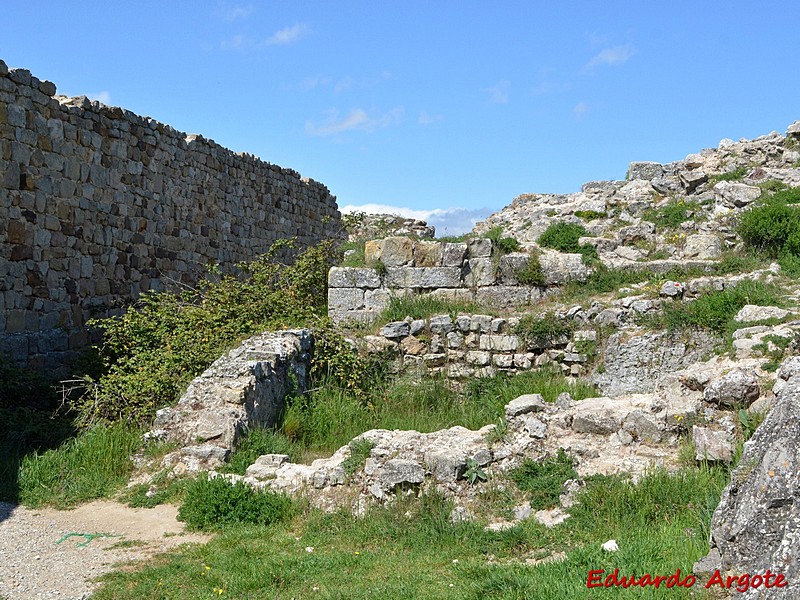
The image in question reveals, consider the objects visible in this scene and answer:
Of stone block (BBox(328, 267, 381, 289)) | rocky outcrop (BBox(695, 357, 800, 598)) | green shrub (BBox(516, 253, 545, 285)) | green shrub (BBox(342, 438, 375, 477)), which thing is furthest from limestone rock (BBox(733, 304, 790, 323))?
stone block (BBox(328, 267, 381, 289))

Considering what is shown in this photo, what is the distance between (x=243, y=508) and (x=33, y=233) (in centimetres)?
643

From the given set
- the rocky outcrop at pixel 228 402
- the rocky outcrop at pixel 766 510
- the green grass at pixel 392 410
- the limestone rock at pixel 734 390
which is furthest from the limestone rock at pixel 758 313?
the rocky outcrop at pixel 228 402

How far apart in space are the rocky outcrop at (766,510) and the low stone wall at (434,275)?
6716mm

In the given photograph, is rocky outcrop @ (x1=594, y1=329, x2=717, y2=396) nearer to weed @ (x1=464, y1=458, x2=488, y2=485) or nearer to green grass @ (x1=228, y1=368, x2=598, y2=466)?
green grass @ (x1=228, y1=368, x2=598, y2=466)

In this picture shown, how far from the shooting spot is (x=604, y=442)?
6.72m

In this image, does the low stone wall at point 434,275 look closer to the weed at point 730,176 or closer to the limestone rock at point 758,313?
the limestone rock at point 758,313

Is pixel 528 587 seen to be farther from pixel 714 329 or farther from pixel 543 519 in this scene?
pixel 714 329

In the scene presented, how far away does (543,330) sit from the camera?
10180mm

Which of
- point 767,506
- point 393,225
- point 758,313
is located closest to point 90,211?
point 758,313

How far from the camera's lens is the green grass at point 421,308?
35.9ft

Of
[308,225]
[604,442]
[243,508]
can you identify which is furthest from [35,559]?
[308,225]

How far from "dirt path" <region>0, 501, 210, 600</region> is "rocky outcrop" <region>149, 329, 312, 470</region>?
0.80 metres

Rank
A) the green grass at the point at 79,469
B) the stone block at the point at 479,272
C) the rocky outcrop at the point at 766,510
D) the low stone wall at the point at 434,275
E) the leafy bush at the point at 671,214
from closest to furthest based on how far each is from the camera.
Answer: the rocky outcrop at the point at 766,510 < the green grass at the point at 79,469 < the low stone wall at the point at 434,275 < the stone block at the point at 479,272 < the leafy bush at the point at 671,214

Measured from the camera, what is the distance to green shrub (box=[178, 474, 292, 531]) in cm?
640
